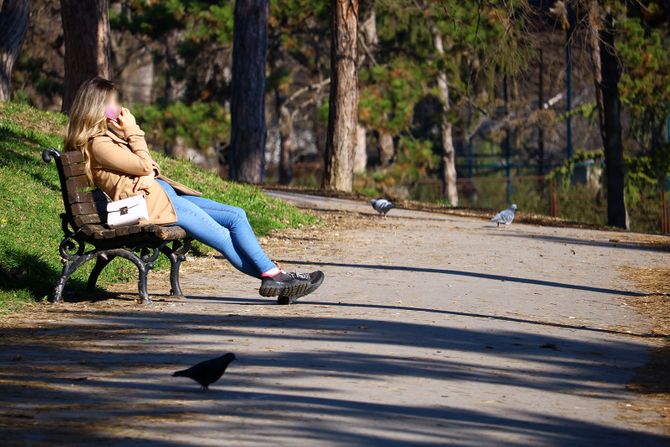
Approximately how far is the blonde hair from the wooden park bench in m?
0.07

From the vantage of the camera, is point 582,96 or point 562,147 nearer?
point 582,96

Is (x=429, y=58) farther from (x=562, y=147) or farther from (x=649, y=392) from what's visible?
(x=649, y=392)

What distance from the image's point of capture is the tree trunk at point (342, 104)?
78.6 feet

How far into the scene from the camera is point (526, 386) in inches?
257

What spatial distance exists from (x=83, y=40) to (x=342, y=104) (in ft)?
21.6

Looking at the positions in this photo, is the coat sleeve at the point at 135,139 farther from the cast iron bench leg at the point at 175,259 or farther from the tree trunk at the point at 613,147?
the tree trunk at the point at 613,147

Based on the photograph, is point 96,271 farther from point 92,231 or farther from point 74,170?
point 74,170

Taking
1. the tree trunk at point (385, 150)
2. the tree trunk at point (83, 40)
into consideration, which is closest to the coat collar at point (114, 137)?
the tree trunk at point (83, 40)

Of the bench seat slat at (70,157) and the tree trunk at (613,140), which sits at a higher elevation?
the tree trunk at (613,140)

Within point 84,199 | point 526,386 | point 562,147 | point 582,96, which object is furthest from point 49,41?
point 526,386

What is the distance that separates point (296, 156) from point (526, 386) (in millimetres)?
56740

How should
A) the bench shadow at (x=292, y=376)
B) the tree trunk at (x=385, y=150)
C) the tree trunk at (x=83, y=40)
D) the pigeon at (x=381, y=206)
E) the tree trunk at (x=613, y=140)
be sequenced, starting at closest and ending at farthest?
the bench shadow at (x=292, y=376) < the pigeon at (x=381, y=206) < the tree trunk at (x=83, y=40) < the tree trunk at (x=613, y=140) < the tree trunk at (x=385, y=150)

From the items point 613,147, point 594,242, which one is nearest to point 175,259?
point 594,242

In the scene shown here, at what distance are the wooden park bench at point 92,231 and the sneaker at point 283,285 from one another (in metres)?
0.73
